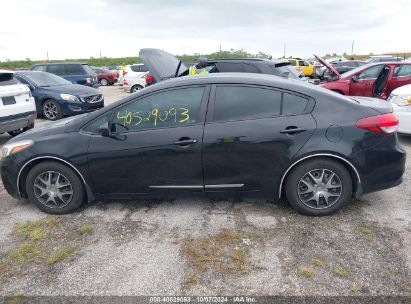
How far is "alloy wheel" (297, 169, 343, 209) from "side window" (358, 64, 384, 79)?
743cm

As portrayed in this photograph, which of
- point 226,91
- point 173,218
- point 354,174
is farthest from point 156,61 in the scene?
point 354,174

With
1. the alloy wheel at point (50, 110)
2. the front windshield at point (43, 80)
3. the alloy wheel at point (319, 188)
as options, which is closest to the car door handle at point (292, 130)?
the alloy wheel at point (319, 188)

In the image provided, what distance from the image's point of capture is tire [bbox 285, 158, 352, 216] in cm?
361

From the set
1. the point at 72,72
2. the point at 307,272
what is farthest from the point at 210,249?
the point at 72,72

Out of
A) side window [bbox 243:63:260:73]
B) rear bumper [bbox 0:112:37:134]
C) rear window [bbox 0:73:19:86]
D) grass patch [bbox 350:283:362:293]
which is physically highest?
side window [bbox 243:63:260:73]

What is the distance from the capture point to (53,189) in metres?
3.95

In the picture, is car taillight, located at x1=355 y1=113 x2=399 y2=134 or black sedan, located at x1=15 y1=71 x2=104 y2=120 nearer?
car taillight, located at x1=355 y1=113 x2=399 y2=134

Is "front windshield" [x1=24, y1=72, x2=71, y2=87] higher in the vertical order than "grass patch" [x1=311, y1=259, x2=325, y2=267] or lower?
higher

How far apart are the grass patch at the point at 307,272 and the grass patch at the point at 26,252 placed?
7.53 feet

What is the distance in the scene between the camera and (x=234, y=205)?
4.12m

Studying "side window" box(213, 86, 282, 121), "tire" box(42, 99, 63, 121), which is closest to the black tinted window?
"tire" box(42, 99, 63, 121)

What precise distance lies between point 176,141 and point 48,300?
5.88 feet

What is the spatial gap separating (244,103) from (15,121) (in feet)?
17.3

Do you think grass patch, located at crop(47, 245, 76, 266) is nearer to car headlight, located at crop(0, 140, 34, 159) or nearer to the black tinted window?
car headlight, located at crop(0, 140, 34, 159)
